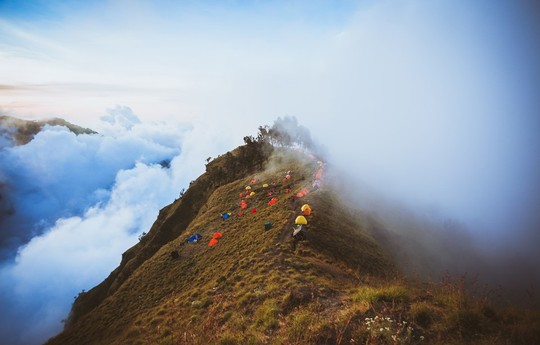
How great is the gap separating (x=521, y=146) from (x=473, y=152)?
62.0 metres

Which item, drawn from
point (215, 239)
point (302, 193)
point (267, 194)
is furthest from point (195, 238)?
point (302, 193)

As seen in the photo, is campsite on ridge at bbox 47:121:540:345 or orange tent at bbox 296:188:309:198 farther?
orange tent at bbox 296:188:309:198

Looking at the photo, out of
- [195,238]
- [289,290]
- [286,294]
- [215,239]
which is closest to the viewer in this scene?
[286,294]

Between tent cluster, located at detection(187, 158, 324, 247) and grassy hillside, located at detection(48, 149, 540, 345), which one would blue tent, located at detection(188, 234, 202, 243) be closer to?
tent cluster, located at detection(187, 158, 324, 247)

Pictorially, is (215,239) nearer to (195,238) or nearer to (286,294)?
(195,238)

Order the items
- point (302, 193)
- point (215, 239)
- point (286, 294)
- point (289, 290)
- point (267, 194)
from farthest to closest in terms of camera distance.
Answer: point (267, 194) → point (302, 193) → point (215, 239) → point (289, 290) → point (286, 294)

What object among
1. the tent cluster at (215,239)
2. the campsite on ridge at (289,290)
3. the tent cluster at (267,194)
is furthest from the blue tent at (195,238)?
the tent cluster at (215,239)

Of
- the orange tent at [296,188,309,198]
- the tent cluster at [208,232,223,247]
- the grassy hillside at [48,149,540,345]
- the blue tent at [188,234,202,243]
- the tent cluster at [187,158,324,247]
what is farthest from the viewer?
the blue tent at [188,234,202,243]

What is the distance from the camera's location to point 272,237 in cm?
2836

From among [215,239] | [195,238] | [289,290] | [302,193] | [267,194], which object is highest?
[195,238]

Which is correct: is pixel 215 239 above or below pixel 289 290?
above

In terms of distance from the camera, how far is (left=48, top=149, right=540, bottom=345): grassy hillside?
24.7 feet

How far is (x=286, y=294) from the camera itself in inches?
550

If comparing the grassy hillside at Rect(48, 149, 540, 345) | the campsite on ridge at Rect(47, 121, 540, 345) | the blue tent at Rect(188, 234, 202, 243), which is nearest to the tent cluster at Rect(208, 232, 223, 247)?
the campsite on ridge at Rect(47, 121, 540, 345)
